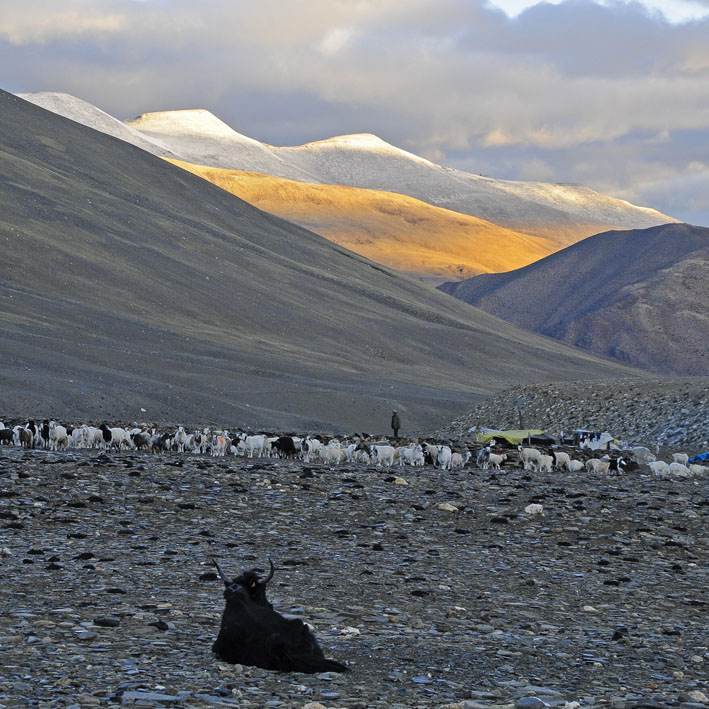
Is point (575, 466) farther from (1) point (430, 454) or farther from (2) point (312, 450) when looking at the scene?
(2) point (312, 450)

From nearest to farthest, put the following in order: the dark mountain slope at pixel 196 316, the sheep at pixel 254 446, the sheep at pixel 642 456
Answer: the sheep at pixel 254 446, the sheep at pixel 642 456, the dark mountain slope at pixel 196 316

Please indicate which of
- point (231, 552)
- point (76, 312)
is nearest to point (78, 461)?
point (231, 552)

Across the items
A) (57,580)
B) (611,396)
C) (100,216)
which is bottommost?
(57,580)

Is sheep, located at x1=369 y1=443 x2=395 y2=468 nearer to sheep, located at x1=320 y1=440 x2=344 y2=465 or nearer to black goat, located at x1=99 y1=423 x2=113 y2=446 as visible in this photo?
sheep, located at x1=320 y1=440 x2=344 y2=465

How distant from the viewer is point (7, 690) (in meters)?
6.71

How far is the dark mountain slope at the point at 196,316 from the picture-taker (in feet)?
156

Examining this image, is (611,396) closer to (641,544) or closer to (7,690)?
(641,544)

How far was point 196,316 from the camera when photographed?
7206 centimetres

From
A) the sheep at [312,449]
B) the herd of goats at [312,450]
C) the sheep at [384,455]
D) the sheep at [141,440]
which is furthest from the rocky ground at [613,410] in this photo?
the sheep at [141,440]

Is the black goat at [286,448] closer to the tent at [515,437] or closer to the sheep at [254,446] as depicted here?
the sheep at [254,446]

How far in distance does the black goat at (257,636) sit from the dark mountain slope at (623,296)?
4038 inches

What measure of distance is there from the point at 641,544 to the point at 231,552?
5631mm

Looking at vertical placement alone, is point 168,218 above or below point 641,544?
above

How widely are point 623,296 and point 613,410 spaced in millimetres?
86245
